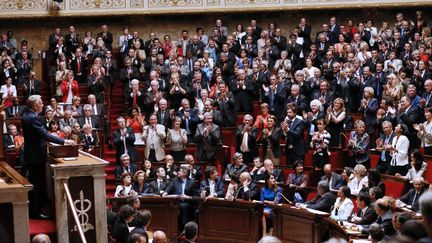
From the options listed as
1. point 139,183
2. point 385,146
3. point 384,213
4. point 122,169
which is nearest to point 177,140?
point 122,169

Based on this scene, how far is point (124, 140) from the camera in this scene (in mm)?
12461

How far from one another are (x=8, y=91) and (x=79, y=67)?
172 cm

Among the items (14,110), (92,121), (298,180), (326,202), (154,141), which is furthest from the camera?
(14,110)

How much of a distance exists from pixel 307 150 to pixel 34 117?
5.98m

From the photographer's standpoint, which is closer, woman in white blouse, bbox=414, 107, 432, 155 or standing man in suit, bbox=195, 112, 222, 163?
woman in white blouse, bbox=414, 107, 432, 155

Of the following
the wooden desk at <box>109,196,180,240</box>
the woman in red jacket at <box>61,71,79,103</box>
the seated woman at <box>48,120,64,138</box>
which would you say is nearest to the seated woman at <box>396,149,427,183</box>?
the wooden desk at <box>109,196,180,240</box>

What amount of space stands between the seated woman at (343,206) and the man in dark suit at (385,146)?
1.59m

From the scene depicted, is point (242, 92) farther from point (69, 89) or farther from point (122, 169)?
point (69, 89)

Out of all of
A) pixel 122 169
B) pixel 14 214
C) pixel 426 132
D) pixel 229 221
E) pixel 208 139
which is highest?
pixel 426 132

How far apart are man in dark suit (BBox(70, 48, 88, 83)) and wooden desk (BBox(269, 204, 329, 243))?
593cm

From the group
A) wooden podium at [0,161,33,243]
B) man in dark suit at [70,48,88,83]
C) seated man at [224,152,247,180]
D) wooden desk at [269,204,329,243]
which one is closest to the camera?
wooden podium at [0,161,33,243]

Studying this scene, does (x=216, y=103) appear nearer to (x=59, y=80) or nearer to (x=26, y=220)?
(x=59, y=80)

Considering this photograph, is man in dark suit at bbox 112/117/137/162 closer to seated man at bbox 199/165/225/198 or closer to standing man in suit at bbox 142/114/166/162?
standing man in suit at bbox 142/114/166/162

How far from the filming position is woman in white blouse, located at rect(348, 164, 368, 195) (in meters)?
10.2
